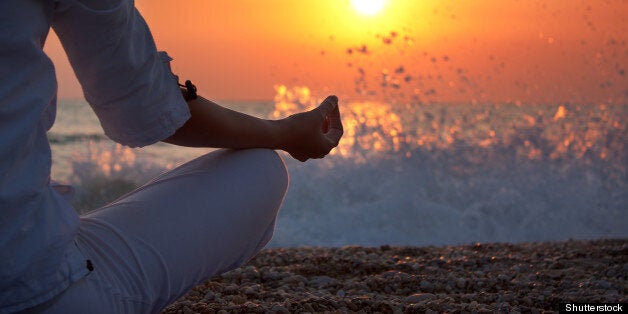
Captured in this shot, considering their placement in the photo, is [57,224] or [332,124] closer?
[57,224]

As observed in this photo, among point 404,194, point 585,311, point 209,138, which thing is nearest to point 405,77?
point 404,194

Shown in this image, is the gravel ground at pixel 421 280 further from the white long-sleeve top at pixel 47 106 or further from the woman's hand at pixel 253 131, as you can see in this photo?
the white long-sleeve top at pixel 47 106

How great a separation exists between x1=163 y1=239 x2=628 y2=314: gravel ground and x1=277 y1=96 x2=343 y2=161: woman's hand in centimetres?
74

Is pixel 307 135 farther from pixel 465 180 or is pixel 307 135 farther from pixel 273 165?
pixel 465 180

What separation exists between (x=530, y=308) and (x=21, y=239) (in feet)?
5.89

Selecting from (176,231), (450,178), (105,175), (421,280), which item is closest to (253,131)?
(176,231)

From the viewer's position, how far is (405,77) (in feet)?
34.2

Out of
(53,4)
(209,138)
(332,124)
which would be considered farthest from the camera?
(332,124)

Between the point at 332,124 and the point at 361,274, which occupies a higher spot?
the point at 332,124

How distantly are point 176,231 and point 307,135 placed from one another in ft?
1.47

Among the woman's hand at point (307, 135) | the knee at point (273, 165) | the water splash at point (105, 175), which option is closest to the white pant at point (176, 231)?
the knee at point (273, 165)

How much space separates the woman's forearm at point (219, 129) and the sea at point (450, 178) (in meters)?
4.88

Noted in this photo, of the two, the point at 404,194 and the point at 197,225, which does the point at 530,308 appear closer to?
the point at 197,225

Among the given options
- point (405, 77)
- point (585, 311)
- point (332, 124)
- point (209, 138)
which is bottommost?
point (585, 311)
